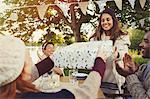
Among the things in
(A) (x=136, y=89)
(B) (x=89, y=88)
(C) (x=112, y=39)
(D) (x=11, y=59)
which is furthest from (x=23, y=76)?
(A) (x=136, y=89)

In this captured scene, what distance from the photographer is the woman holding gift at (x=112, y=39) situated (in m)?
2.87

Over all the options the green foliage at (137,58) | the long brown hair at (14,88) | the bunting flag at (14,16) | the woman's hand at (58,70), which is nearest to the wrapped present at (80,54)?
the woman's hand at (58,70)

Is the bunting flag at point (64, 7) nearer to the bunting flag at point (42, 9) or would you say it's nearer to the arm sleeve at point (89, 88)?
the bunting flag at point (42, 9)

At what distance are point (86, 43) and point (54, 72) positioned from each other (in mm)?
328

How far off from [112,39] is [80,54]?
0.84ft

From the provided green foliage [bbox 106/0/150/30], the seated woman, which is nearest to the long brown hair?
the seated woman

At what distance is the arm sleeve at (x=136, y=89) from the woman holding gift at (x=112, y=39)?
0.09 metres

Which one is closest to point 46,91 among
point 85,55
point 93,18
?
point 85,55

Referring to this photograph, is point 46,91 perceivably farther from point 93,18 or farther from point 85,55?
point 93,18

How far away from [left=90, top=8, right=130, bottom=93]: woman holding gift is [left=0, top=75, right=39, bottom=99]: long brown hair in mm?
543

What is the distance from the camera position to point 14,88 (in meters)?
2.97

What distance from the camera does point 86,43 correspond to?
296 centimetres

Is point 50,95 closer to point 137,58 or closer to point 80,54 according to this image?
point 80,54

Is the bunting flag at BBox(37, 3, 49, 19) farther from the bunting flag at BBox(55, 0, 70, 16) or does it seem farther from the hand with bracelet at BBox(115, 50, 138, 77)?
the hand with bracelet at BBox(115, 50, 138, 77)
